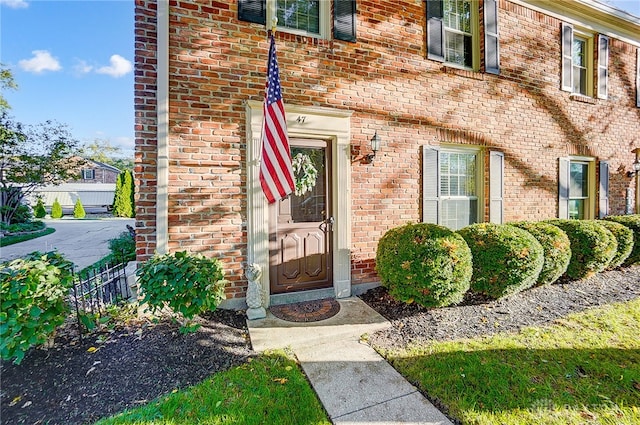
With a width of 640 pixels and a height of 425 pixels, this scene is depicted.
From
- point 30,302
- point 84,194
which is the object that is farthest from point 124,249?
point 84,194

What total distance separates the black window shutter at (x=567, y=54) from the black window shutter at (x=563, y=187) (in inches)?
64.3

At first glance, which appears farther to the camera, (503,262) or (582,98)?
(582,98)

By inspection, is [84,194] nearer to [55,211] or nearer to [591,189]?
[55,211]

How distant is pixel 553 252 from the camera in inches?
173

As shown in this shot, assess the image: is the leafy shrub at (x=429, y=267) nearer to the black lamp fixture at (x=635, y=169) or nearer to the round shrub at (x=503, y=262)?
the round shrub at (x=503, y=262)

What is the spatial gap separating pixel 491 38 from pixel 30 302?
7384 millimetres

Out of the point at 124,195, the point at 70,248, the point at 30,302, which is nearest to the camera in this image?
the point at 30,302

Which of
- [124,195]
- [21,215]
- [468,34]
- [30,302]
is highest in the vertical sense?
[468,34]

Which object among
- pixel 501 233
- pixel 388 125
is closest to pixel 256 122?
pixel 388 125

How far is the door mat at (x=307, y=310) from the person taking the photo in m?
3.74

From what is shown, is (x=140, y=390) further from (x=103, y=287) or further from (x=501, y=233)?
(x=501, y=233)

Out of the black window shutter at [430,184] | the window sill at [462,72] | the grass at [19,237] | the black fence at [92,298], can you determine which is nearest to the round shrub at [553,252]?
the black window shutter at [430,184]

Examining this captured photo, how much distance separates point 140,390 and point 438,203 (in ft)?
15.5

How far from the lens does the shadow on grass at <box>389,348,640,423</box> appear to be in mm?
2232
